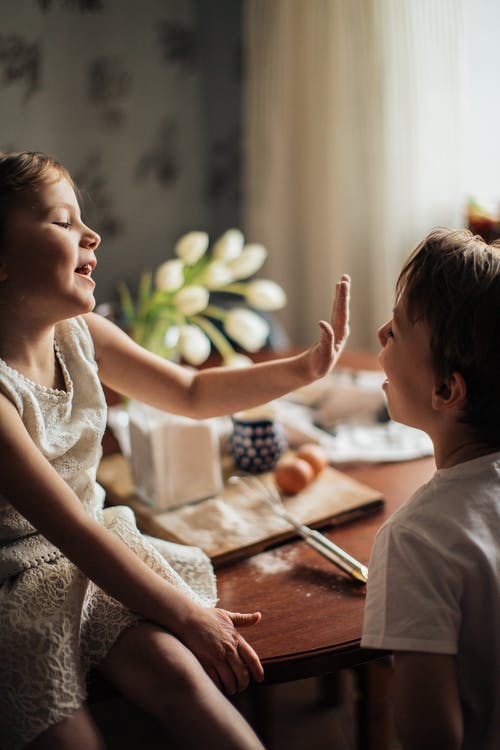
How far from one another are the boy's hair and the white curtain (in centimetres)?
Result: 153

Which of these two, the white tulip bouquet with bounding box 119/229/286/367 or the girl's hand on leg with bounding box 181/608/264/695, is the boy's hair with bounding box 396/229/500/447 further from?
the white tulip bouquet with bounding box 119/229/286/367

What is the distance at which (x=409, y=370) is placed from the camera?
0.88 meters

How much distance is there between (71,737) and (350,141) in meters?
2.18

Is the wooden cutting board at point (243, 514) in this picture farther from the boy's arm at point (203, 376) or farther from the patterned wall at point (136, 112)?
the patterned wall at point (136, 112)

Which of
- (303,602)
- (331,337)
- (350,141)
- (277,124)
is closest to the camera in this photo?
(303,602)

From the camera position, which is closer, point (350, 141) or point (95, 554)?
point (95, 554)

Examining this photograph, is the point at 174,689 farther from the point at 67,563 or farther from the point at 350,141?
the point at 350,141

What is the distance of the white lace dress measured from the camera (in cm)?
80

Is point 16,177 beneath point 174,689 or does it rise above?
above

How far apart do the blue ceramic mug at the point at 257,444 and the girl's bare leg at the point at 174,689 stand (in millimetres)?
485

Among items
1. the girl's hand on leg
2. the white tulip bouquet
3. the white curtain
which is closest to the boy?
the girl's hand on leg

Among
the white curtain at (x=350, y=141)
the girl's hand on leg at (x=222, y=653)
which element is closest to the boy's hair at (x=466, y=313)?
the girl's hand on leg at (x=222, y=653)

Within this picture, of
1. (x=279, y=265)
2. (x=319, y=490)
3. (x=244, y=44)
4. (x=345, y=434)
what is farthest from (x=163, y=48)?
(x=319, y=490)

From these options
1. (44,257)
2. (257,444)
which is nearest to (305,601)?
(257,444)
